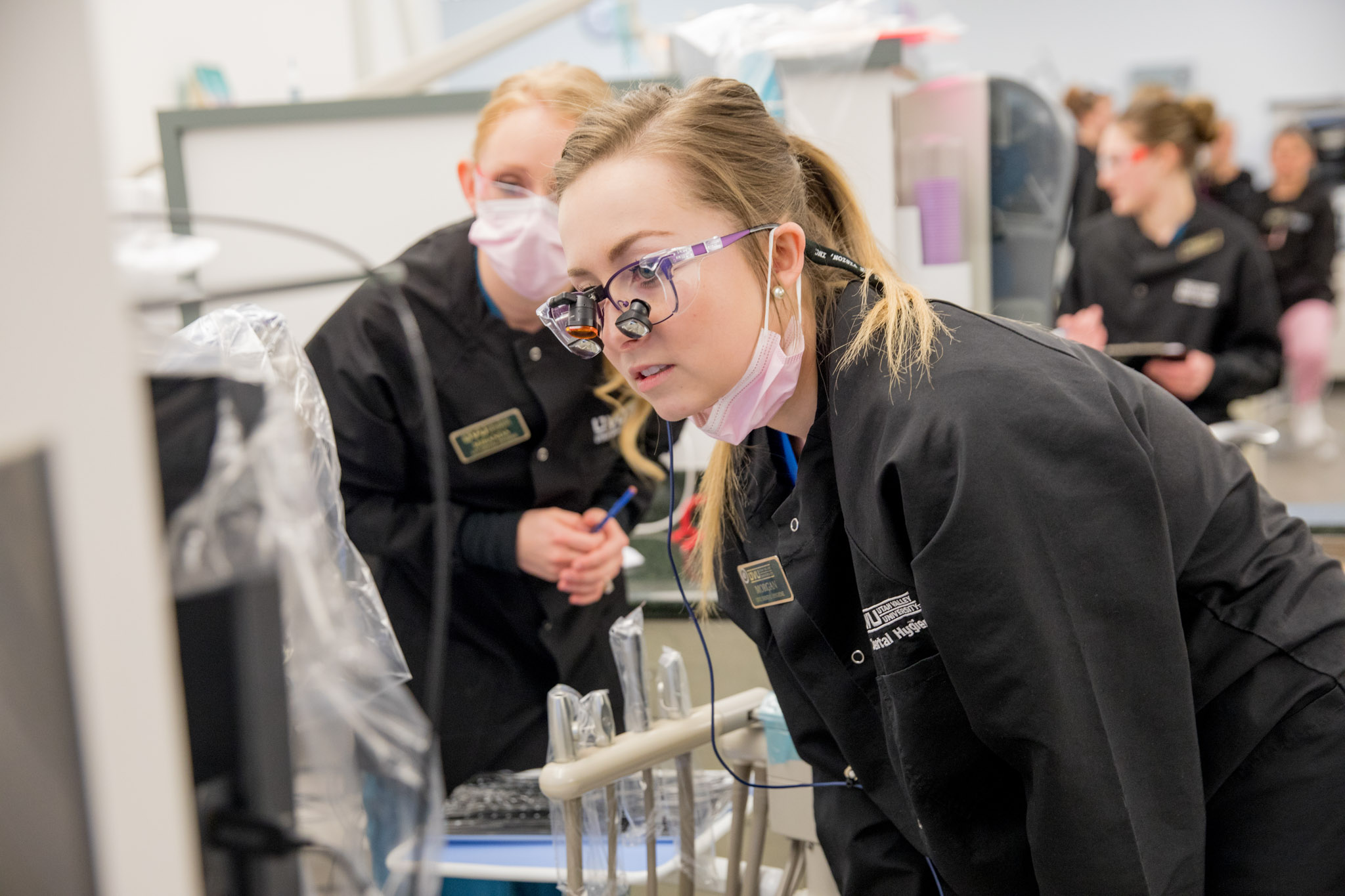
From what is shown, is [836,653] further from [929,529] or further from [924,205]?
[924,205]

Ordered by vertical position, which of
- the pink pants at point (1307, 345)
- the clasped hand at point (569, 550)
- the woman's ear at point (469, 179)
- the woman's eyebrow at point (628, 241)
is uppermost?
the woman's ear at point (469, 179)

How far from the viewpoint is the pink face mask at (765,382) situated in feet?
3.65

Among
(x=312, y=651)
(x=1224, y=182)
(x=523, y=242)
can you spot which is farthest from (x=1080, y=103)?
(x=312, y=651)

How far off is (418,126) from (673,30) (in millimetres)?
598

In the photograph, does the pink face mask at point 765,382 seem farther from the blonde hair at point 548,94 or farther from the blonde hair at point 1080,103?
the blonde hair at point 1080,103

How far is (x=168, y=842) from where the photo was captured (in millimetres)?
425

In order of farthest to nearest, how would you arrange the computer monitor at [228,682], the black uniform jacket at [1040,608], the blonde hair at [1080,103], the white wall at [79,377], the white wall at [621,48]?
the blonde hair at [1080,103] < the white wall at [621,48] < the black uniform jacket at [1040,608] < the computer monitor at [228,682] < the white wall at [79,377]

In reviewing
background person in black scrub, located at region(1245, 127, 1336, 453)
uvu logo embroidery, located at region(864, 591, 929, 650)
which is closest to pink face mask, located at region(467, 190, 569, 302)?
uvu logo embroidery, located at region(864, 591, 929, 650)

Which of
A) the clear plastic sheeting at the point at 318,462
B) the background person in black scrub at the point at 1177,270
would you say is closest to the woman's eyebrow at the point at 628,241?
the clear plastic sheeting at the point at 318,462

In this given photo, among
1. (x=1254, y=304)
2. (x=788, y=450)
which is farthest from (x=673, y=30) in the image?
(x=1254, y=304)

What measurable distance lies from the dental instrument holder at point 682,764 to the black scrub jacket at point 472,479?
39 cm

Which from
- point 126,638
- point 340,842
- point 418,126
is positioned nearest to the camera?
point 126,638

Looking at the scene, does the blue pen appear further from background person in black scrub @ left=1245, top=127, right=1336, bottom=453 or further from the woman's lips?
background person in black scrub @ left=1245, top=127, right=1336, bottom=453

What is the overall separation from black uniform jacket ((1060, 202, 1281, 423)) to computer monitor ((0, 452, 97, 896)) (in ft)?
9.30
